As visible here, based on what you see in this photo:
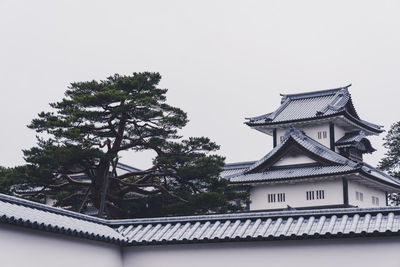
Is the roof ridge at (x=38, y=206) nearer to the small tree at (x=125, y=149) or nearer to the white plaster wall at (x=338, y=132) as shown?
the small tree at (x=125, y=149)

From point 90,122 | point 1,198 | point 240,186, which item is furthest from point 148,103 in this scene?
point 1,198

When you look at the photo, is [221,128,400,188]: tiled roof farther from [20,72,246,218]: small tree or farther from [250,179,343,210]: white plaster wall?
[20,72,246,218]: small tree

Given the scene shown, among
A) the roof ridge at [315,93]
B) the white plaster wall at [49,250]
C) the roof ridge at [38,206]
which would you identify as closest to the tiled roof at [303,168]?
the roof ridge at [315,93]

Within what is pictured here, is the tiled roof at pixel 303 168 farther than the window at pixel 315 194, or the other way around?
the window at pixel 315 194

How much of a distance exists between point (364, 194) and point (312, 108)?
6.97m

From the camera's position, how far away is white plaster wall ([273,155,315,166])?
129 ft

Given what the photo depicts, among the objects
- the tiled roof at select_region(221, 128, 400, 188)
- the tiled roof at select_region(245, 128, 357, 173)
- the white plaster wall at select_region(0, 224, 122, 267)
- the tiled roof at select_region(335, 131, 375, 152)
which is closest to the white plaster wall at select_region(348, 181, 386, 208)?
the tiled roof at select_region(221, 128, 400, 188)

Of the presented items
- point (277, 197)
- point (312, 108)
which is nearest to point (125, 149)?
point (277, 197)

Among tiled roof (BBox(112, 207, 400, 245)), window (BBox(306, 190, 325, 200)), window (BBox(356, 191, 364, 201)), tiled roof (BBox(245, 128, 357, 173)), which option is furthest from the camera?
window (BBox(356, 191, 364, 201))

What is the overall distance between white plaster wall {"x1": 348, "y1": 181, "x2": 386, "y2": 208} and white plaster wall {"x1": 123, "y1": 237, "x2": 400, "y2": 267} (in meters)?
27.0

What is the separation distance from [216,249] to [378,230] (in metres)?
3.11

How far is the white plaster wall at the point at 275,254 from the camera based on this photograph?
36.3ft

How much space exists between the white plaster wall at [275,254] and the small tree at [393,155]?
40637 millimetres

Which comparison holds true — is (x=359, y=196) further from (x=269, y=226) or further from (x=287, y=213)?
(x=269, y=226)
